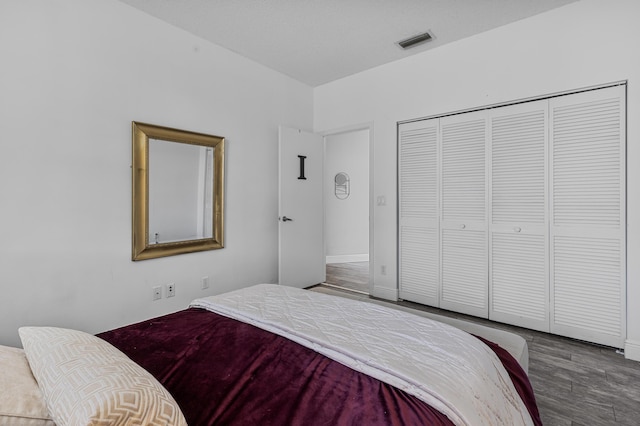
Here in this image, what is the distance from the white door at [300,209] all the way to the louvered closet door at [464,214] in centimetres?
159

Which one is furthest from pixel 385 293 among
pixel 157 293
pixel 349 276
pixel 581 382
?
pixel 157 293

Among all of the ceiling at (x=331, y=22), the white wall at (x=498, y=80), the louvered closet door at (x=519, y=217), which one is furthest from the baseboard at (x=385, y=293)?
the ceiling at (x=331, y=22)

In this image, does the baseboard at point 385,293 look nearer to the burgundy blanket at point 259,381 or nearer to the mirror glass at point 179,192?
the mirror glass at point 179,192

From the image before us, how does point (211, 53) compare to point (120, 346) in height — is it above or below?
above

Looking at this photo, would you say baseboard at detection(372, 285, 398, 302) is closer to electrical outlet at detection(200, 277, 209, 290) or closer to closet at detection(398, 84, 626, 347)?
closet at detection(398, 84, 626, 347)

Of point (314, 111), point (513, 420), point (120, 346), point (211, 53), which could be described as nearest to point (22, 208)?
point (120, 346)

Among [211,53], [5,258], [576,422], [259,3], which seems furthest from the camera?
[211,53]

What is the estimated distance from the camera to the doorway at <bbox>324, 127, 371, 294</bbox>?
614 cm

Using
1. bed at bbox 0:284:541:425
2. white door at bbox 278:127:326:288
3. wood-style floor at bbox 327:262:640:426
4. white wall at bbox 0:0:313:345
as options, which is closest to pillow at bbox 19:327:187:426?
bed at bbox 0:284:541:425

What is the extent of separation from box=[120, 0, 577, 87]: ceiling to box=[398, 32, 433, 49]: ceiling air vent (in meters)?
0.06

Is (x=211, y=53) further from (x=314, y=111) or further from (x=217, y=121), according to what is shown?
(x=314, y=111)

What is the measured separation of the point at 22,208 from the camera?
213cm

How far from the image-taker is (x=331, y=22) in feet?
9.34

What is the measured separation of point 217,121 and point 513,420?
3232 mm
